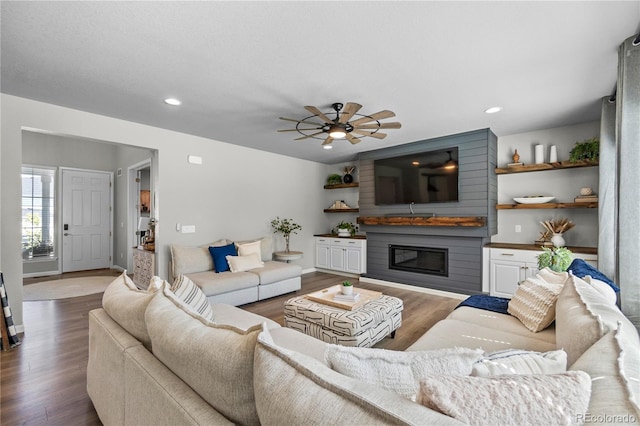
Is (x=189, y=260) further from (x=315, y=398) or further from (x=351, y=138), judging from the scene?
(x=315, y=398)

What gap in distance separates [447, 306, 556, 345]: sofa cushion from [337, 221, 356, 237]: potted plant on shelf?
12.4 ft

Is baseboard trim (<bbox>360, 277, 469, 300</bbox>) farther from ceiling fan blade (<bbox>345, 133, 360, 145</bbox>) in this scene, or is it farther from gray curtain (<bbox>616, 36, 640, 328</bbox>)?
ceiling fan blade (<bbox>345, 133, 360, 145</bbox>)

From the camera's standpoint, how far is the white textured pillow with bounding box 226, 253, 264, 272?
14.3 feet

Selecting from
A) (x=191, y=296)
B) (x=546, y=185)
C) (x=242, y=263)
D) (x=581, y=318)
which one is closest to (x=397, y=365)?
(x=581, y=318)

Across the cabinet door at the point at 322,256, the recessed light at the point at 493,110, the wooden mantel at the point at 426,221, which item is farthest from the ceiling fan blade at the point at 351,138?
the cabinet door at the point at 322,256

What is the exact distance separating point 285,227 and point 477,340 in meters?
4.47

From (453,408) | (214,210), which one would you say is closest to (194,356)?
(453,408)

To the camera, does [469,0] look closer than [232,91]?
Yes

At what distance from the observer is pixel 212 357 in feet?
3.09

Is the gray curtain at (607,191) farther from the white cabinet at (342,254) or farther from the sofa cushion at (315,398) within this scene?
the sofa cushion at (315,398)

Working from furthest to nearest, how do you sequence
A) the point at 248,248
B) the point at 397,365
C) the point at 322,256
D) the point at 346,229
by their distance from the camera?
the point at 322,256 < the point at 346,229 < the point at 248,248 < the point at 397,365

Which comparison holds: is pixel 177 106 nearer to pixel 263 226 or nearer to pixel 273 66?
pixel 273 66

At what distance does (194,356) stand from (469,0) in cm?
233

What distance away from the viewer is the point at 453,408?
0.65 m
